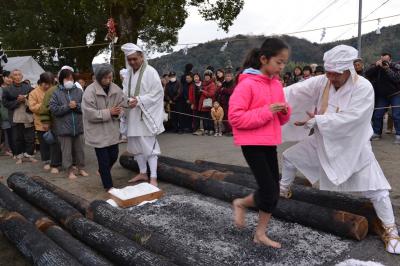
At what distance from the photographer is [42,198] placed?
15.4ft

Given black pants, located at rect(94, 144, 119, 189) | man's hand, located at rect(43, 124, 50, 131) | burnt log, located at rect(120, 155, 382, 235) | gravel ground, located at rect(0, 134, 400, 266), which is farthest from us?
man's hand, located at rect(43, 124, 50, 131)

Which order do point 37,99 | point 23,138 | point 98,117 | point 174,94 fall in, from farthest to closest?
point 174,94 → point 23,138 → point 37,99 → point 98,117

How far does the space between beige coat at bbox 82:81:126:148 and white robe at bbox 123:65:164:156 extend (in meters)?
0.26

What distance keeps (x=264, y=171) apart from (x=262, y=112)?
1.60 ft

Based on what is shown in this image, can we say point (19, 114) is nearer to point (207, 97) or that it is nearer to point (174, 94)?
point (174, 94)

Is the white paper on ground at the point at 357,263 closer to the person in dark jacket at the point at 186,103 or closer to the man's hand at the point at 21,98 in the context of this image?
the man's hand at the point at 21,98

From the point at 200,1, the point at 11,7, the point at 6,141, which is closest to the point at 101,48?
the point at 11,7

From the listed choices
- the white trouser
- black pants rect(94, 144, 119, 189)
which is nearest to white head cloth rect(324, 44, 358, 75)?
the white trouser

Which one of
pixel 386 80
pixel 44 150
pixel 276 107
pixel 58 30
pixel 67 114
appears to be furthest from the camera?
pixel 58 30

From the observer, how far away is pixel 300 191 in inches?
174

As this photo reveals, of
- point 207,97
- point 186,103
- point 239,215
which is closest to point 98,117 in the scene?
point 239,215

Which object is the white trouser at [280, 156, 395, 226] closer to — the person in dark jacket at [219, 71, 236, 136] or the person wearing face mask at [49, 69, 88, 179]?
the person wearing face mask at [49, 69, 88, 179]

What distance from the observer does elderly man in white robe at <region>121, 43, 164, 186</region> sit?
213 inches

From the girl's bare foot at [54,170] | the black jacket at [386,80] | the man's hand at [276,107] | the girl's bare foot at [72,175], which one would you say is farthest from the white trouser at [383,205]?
the black jacket at [386,80]
